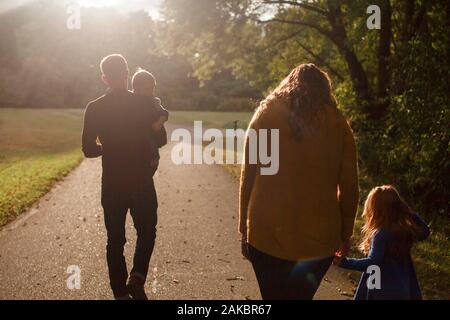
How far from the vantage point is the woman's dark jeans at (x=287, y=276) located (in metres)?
2.75

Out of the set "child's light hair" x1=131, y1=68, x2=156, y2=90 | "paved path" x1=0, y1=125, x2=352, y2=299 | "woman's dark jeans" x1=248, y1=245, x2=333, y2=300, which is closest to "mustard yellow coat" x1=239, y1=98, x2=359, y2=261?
"woman's dark jeans" x1=248, y1=245, x2=333, y2=300

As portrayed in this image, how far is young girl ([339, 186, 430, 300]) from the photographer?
359cm

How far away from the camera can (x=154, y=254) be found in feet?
21.2

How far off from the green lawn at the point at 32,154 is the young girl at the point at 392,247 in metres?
6.54

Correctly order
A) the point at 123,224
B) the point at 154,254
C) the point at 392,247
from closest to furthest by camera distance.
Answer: the point at 392,247
the point at 123,224
the point at 154,254

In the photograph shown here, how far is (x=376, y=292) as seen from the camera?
367 centimetres

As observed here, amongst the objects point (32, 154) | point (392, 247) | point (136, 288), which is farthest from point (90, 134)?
point (32, 154)

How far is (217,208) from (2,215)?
384 cm

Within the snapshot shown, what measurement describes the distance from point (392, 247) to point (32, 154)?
67.3 ft

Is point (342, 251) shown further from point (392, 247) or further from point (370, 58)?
point (370, 58)

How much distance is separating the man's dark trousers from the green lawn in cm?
439

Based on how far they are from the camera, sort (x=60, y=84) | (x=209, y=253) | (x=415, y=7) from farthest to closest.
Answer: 1. (x=60, y=84)
2. (x=415, y=7)
3. (x=209, y=253)
